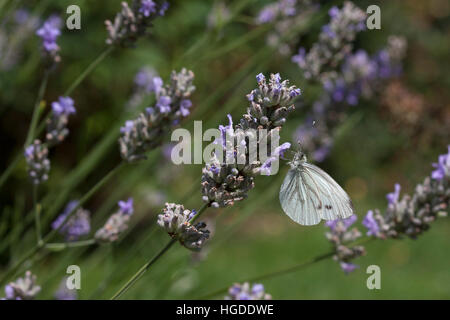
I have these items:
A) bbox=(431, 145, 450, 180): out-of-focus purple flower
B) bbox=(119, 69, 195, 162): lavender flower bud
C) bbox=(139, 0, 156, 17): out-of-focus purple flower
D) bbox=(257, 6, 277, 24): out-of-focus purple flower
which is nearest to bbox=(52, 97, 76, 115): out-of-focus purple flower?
bbox=(119, 69, 195, 162): lavender flower bud

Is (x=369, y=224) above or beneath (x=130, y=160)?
beneath

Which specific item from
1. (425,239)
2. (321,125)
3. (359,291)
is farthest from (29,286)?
(425,239)

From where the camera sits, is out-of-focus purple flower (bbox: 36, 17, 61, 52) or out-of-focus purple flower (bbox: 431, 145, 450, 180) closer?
out-of-focus purple flower (bbox: 431, 145, 450, 180)

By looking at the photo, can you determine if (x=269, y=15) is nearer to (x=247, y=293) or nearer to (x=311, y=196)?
(x=311, y=196)

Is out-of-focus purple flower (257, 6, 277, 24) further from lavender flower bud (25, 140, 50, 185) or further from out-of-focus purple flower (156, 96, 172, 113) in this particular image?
lavender flower bud (25, 140, 50, 185)

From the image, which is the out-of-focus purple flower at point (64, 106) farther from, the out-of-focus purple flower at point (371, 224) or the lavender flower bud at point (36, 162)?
the out-of-focus purple flower at point (371, 224)

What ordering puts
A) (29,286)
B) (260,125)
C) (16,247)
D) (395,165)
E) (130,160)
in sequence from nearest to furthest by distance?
(260,125), (29,286), (130,160), (16,247), (395,165)

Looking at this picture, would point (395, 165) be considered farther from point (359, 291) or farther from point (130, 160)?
point (130, 160)
